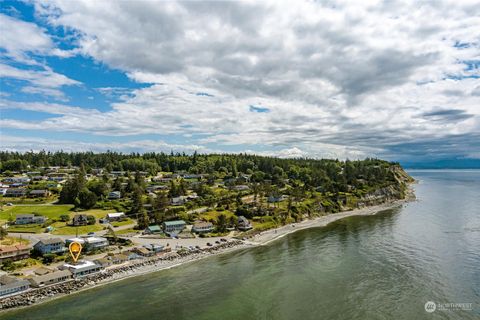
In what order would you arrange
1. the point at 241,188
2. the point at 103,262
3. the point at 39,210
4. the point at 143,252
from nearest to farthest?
1. the point at 103,262
2. the point at 143,252
3. the point at 39,210
4. the point at 241,188

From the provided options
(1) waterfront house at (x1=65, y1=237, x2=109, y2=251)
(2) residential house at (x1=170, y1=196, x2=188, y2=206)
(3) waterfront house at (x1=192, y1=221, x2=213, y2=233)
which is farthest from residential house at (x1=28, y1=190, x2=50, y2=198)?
(3) waterfront house at (x1=192, y1=221, x2=213, y2=233)

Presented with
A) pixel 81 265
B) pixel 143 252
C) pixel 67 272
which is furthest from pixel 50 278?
pixel 143 252

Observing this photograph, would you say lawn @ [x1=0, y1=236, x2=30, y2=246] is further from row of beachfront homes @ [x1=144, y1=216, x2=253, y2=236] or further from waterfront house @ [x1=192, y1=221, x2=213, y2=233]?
waterfront house @ [x1=192, y1=221, x2=213, y2=233]

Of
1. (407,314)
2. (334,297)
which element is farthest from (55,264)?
(407,314)

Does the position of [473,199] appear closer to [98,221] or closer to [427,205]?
[427,205]

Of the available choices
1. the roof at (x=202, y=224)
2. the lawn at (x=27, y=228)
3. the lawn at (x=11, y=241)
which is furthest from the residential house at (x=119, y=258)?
the lawn at (x=27, y=228)

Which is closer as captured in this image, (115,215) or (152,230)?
(152,230)

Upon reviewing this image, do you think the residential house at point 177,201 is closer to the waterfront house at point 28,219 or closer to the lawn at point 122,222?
the lawn at point 122,222

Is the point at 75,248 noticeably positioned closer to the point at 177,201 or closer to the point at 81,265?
the point at 81,265
